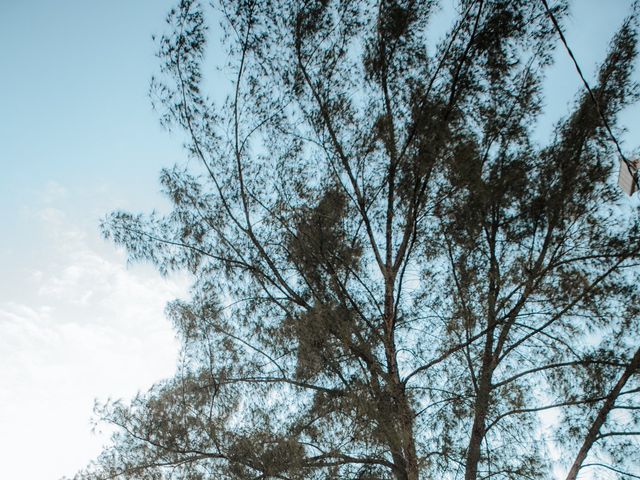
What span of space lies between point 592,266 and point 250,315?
87.5 inches

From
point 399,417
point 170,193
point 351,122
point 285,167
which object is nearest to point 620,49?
point 351,122

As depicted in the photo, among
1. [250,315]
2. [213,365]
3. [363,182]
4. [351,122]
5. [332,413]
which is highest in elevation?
[351,122]

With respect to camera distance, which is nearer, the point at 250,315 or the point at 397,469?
the point at 397,469

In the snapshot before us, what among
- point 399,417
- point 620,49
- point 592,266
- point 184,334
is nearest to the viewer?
point 399,417

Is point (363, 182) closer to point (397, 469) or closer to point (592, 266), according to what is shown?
point (592, 266)

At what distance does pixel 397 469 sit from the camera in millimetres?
3672

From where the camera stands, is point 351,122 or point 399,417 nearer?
point 399,417

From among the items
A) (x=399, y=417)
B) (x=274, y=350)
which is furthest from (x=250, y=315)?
(x=399, y=417)

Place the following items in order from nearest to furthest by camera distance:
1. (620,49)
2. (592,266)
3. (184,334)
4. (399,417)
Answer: (399,417), (592,266), (184,334), (620,49)

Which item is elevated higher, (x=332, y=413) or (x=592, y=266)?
(x=592, y=266)

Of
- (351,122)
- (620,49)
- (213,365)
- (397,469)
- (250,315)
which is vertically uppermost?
(620,49)

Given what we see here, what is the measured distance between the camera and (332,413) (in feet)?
12.5

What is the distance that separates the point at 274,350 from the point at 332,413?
63 cm

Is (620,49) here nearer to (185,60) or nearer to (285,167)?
(285,167)
